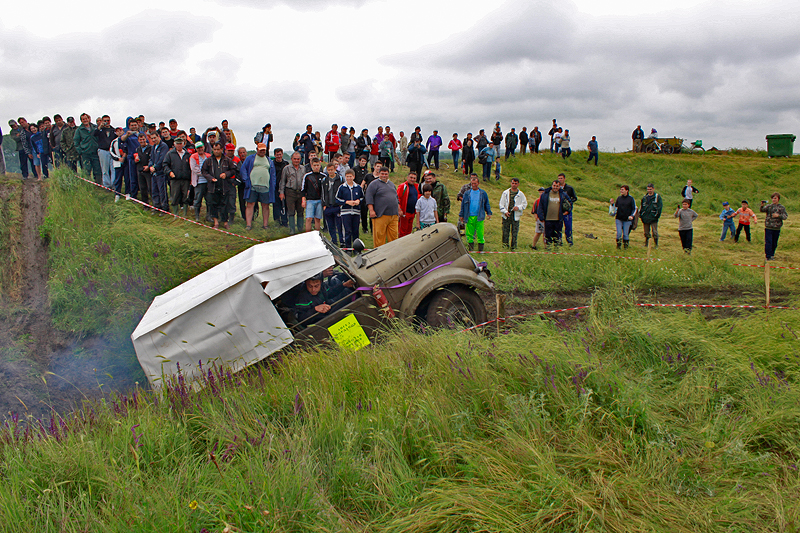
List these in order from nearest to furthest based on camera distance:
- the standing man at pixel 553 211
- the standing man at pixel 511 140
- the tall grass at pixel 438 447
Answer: the tall grass at pixel 438 447 < the standing man at pixel 553 211 < the standing man at pixel 511 140

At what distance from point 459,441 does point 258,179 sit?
9989 mm

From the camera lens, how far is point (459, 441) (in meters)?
3.60

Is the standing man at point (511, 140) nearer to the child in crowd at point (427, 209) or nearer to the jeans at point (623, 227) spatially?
the jeans at point (623, 227)

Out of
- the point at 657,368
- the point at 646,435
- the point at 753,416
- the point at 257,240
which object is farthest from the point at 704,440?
the point at 257,240

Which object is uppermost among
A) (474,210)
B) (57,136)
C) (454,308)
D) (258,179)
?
(57,136)

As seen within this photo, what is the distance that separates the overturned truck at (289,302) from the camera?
5.27 meters

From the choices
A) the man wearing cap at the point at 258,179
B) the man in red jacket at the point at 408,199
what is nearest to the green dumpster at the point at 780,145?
the man in red jacket at the point at 408,199

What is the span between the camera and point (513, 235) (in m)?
13.4

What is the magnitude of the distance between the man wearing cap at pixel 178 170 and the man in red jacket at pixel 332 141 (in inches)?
237

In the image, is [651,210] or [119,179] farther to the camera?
[651,210]

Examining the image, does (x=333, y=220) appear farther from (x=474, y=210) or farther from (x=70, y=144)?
(x=70, y=144)

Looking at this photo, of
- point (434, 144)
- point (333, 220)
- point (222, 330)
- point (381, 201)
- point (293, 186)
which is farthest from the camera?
point (434, 144)

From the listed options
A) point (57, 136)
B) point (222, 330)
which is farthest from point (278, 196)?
point (222, 330)

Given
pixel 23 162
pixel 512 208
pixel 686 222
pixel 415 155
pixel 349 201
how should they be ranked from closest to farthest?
pixel 349 201
pixel 512 208
pixel 686 222
pixel 23 162
pixel 415 155
